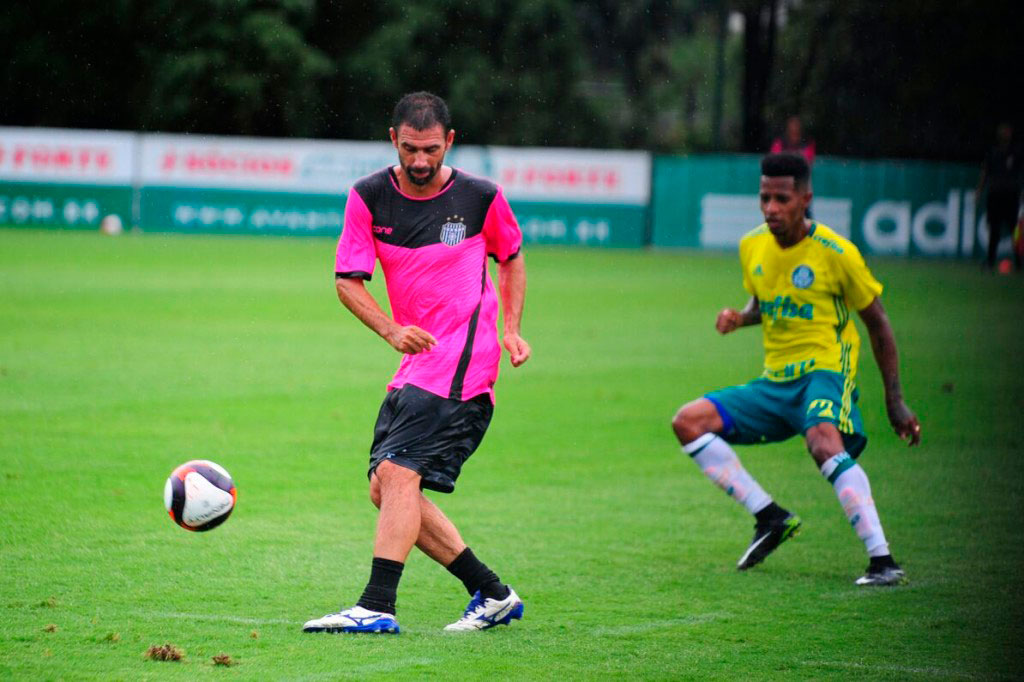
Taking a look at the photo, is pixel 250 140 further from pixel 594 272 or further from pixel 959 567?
pixel 959 567

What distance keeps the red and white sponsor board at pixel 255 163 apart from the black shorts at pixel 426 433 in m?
27.2

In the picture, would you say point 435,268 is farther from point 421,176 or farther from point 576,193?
point 576,193

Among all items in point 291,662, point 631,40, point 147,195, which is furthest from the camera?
point 631,40

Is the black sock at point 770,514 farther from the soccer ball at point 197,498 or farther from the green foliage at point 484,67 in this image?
the green foliage at point 484,67

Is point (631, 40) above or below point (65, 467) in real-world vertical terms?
above

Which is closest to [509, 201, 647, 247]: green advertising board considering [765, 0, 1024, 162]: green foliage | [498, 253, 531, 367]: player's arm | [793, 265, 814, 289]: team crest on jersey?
[765, 0, 1024, 162]: green foliage

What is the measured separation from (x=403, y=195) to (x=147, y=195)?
27.8 m

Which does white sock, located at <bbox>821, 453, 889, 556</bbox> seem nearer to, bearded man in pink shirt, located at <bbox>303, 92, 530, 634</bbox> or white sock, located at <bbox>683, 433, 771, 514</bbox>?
white sock, located at <bbox>683, 433, 771, 514</bbox>

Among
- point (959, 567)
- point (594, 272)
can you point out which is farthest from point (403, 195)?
point (594, 272)

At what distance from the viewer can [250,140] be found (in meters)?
33.2

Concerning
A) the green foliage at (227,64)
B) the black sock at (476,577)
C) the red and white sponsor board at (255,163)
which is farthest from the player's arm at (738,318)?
the green foliage at (227,64)

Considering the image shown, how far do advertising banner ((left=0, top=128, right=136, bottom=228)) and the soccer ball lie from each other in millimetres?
27602

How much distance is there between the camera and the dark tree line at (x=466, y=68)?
129ft

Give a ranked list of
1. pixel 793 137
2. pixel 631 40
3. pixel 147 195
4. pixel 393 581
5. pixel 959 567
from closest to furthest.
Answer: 1. pixel 393 581
2. pixel 959 567
3. pixel 793 137
4. pixel 147 195
5. pixel 631 40
